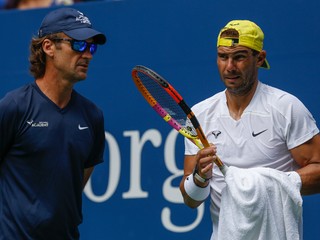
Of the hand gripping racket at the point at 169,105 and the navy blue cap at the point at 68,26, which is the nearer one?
the hand gripping racket at the point at 169,105

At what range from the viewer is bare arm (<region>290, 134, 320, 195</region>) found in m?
3.97

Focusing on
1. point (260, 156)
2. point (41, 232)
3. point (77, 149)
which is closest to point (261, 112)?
point (260, 156)

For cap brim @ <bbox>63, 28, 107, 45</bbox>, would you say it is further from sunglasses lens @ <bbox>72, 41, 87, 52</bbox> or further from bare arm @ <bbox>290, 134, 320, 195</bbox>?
bare arm @ <bbox>290, 134, 320, 195</bbox>

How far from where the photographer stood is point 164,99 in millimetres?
4391

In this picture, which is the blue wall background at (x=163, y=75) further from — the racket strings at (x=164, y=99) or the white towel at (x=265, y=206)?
the white towel at (x=265, y=206)

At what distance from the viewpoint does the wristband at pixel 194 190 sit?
4.09m

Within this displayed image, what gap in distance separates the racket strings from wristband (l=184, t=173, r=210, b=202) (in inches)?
11.4

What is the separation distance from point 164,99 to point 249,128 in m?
0.49

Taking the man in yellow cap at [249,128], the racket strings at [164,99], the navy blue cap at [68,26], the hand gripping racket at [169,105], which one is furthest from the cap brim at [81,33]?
Answer: the man in yellow cap at [249,128]

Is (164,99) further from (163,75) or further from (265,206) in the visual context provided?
(163,75)

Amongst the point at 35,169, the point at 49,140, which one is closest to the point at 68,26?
the point at 49,140

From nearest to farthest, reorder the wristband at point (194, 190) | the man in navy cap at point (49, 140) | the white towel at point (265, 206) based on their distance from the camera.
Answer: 1. the white towel at point (265, 206)
2. the man in navy cap at point (49, 140)
3. the wristband at point (194, 190)

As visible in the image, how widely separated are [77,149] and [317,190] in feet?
3.54

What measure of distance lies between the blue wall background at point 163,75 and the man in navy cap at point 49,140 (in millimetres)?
1321
